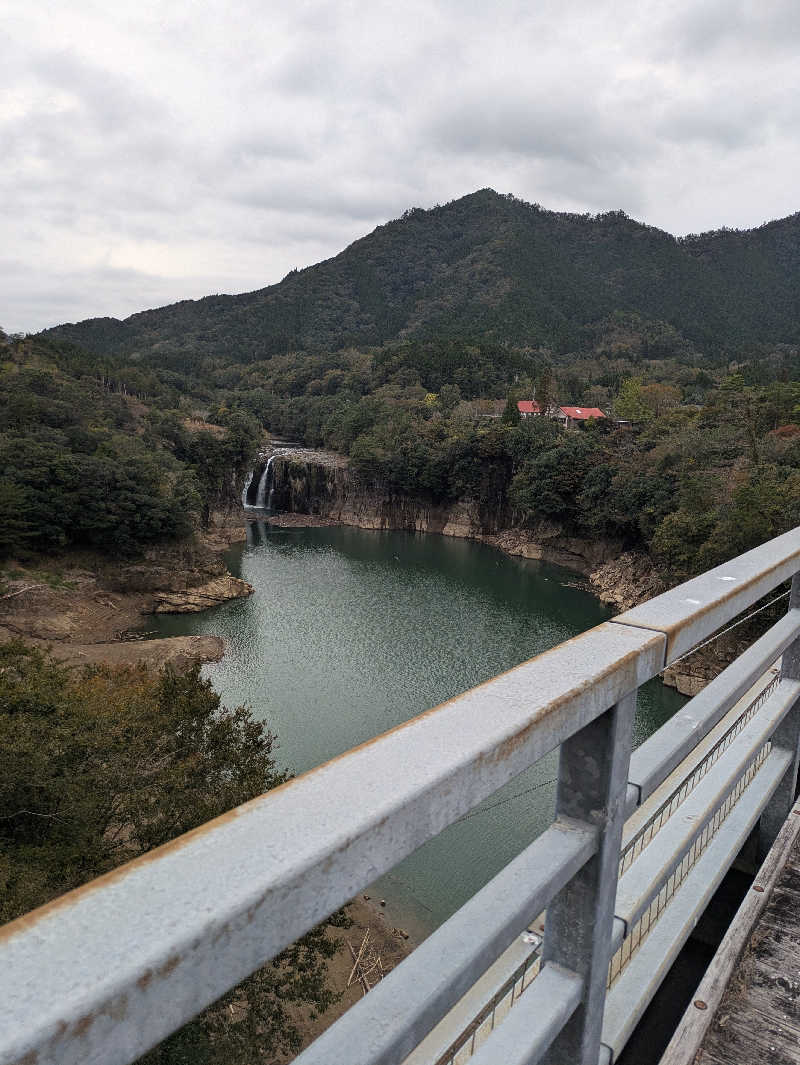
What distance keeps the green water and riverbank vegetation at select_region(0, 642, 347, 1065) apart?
7.11ft

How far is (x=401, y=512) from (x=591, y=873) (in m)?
28.1

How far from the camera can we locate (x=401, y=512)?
95.5 feet

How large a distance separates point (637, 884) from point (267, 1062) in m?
5.61

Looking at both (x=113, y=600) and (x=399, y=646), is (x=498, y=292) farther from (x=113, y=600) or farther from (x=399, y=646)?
(x=399, y=646)

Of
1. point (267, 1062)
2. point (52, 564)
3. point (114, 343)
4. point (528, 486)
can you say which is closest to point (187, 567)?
point (52, 564)

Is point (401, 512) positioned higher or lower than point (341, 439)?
lower

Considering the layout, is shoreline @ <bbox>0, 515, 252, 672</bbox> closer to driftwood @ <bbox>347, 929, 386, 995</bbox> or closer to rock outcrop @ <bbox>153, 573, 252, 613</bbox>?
rock outcrop @ <bbox>153, 573, 252, 613</bbox>

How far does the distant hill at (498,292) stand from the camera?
224ft

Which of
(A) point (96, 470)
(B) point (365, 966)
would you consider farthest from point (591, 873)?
(A) point (96, 470)

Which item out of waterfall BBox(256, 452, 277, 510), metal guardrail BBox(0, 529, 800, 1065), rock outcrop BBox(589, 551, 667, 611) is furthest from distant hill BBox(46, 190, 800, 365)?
metal guardrail BBox(0, 529, 800, 1065)

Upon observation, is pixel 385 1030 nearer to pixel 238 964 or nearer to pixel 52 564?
pixel 238 964

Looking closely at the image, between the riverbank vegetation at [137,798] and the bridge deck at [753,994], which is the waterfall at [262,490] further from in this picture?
the bridge deck at [753,994]

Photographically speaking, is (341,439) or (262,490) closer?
(262,490)

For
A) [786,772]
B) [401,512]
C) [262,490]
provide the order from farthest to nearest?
[262,490]
[401,512]
[786,772]
